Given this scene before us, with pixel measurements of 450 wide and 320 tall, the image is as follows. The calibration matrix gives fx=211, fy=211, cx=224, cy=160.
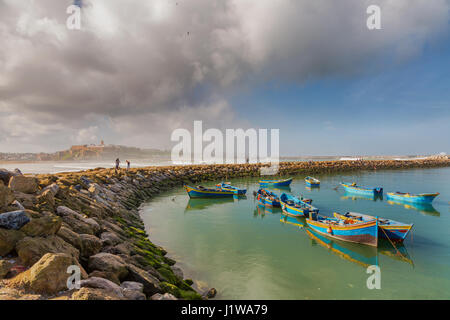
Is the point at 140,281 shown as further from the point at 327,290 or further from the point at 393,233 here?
the point at 393,233

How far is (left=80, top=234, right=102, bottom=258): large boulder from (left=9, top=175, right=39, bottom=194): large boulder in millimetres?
4073

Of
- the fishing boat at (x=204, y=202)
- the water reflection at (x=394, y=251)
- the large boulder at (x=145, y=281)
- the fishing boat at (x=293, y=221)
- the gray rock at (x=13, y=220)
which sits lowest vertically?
the water reflection at (x=394, y=251)

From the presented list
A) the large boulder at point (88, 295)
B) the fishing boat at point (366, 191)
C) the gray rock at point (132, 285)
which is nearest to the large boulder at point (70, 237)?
the gray rock at point (132, 285)

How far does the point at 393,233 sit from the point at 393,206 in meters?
15.2

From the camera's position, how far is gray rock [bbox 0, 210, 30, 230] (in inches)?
243

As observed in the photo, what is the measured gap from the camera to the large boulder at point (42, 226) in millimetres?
6387

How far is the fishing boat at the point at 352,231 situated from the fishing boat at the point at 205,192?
16835mm

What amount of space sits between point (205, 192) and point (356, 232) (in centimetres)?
1998

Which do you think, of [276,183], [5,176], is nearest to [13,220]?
[5,176]

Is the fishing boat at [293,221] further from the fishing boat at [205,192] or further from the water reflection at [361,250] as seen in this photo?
the fishing boat at [205,192]

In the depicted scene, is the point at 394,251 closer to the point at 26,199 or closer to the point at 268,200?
the point at 268,200
